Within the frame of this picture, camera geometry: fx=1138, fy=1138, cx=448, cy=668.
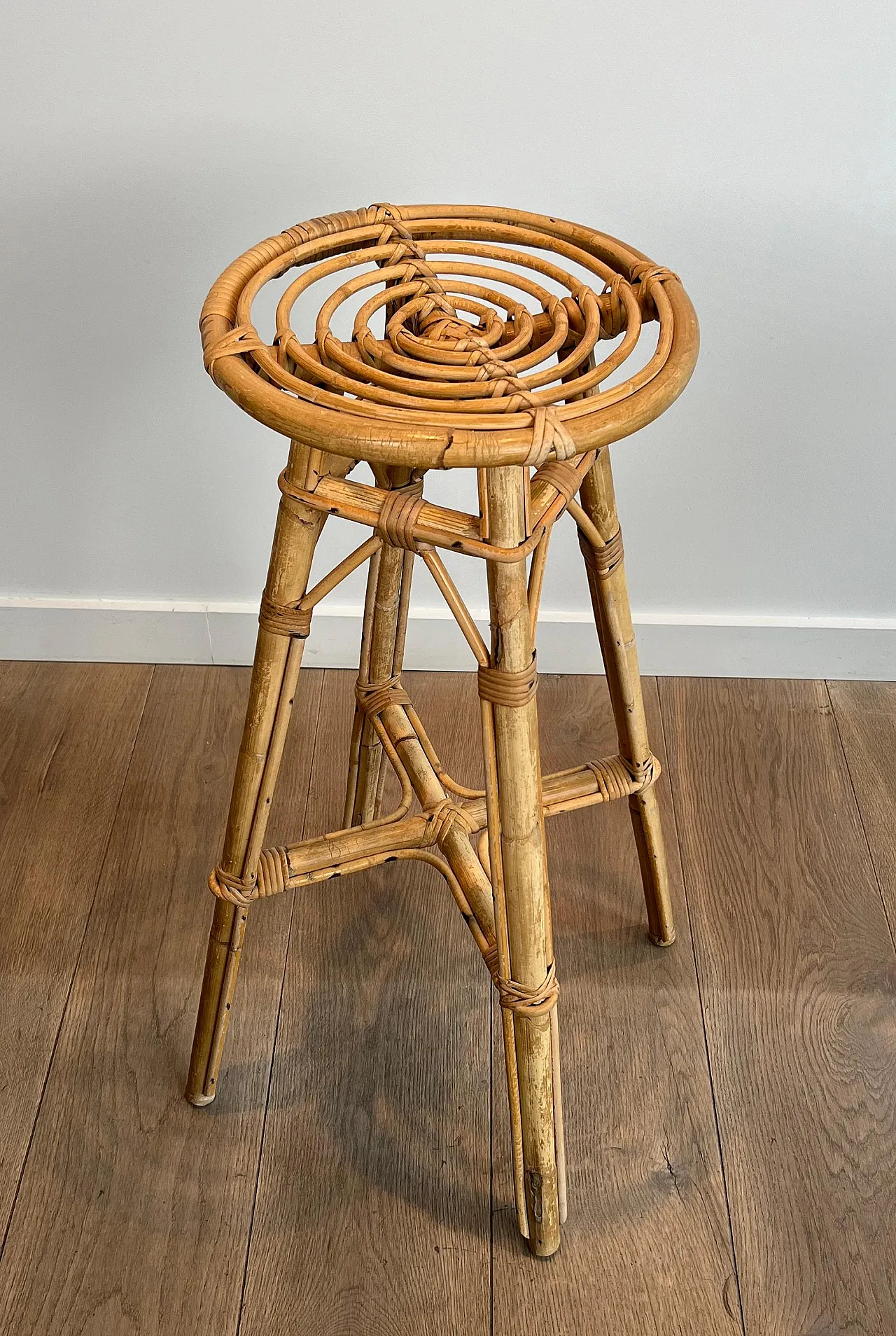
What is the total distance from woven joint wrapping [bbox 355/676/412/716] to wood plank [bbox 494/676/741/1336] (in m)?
0.33

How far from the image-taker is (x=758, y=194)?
1168mm

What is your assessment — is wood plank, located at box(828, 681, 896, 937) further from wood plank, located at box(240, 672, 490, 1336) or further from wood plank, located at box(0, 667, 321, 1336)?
wood plank, located at box(0, 667, 321, 1336)

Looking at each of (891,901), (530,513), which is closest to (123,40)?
(530,513)

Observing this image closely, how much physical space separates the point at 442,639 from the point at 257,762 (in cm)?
64

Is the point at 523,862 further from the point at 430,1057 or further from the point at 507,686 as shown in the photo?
the point at 430,1057

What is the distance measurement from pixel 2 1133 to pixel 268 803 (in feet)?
1.37

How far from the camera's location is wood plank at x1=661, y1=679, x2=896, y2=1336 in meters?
0.95

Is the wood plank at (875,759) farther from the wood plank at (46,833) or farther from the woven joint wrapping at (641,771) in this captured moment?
the wood plank at (46,833)

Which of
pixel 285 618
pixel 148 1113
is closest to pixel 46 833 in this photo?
pixel 148 1113

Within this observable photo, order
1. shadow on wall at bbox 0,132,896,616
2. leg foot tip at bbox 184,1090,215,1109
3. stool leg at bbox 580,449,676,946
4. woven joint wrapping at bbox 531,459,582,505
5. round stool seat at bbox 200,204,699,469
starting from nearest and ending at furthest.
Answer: round stool seat at bbox 200,204,699,469 → woven joint wrapping at bbox 531,459,582,505 → stool leg at bbox 580,449,676,946 → leg foot tip at bbox 184,1090,215,1109 → shadow on wall at bbox 0,132,896,616

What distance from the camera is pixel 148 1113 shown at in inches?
41.1

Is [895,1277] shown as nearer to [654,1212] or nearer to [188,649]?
[654,1212]

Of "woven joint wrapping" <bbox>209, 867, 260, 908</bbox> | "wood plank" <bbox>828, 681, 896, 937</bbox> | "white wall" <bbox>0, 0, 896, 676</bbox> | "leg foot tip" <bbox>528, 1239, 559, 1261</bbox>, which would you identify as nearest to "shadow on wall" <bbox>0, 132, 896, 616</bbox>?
"white wall" <bbox>0, 0, 896, 676</bbox>

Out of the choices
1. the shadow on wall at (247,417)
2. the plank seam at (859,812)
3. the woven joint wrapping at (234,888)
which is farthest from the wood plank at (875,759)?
the woven joint wrapping at (234,888)
